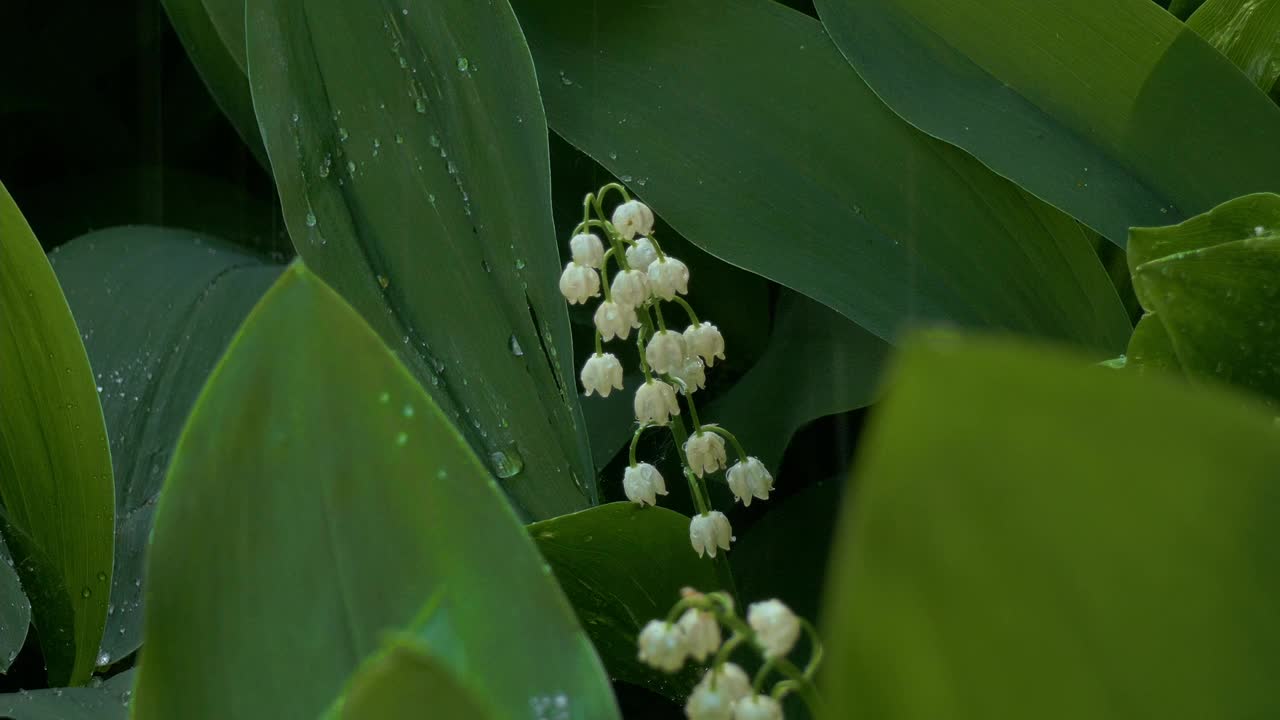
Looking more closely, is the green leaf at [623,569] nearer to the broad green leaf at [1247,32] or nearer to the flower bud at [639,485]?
the flower bud at [639,485]

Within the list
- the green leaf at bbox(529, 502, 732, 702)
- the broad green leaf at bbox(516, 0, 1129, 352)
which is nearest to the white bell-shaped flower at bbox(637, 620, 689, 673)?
the green leaf at bbox(529, 502, 732, 702)

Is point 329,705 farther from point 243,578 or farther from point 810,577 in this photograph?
point 810,577

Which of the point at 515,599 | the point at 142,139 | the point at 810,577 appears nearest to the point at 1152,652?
the point at 515,599

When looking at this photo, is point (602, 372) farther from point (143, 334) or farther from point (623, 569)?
point (143, 334)

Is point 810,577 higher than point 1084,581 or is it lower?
lower

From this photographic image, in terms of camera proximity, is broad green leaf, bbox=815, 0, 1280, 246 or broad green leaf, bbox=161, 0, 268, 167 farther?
broad green leaf, bbox=161, 0, 268, 167

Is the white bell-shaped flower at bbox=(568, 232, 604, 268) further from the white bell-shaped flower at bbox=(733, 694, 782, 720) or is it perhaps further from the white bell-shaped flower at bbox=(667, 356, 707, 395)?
the white bell-shaped flower at bbox=(733, 694, 782, 720)
